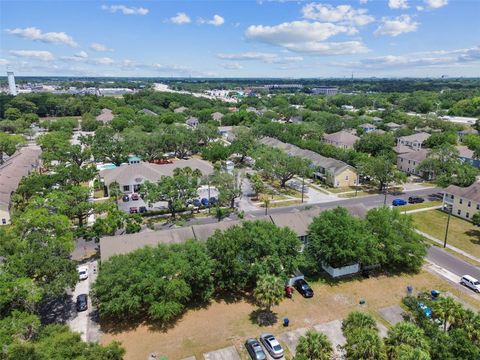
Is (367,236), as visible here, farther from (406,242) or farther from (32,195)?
(32,195)

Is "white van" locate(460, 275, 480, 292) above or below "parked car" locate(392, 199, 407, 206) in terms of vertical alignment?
below

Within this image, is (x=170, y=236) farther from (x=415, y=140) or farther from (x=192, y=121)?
(x=192, y=121)

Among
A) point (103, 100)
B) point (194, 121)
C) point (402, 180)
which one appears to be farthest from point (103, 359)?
point (103, 100)

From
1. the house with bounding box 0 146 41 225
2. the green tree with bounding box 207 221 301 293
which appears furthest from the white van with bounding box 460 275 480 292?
the house with bounding box 0 146 41 225

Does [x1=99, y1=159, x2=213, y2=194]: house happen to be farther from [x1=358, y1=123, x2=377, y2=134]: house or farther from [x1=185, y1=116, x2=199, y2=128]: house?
[x1=358, y1=123, x2=377, y2=134]: house

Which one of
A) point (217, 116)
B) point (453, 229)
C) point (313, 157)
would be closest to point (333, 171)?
point (313, 157)

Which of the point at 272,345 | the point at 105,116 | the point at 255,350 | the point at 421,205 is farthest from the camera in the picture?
the point at 105,116
